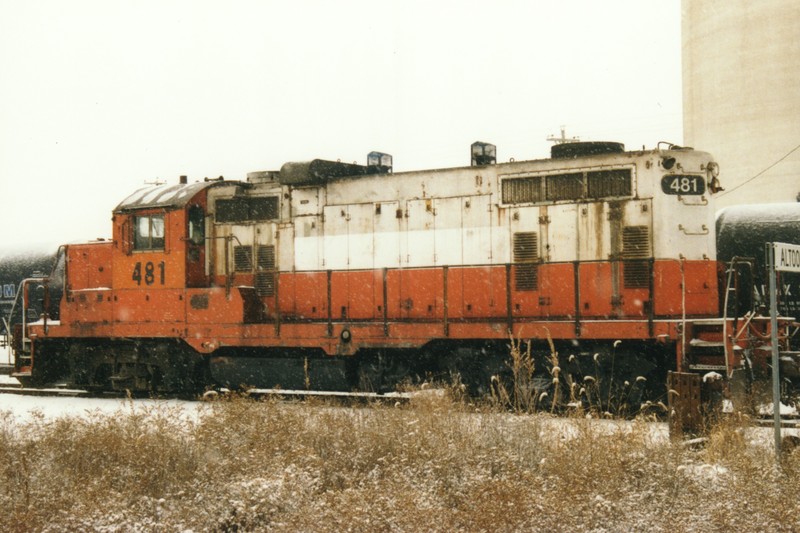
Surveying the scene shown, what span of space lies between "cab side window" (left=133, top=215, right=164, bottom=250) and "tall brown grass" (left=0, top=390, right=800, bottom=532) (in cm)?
572

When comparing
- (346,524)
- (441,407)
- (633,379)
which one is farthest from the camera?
(633,379)

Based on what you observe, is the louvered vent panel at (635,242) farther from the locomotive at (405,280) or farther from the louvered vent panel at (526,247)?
the louvered vent panel at (526,247)

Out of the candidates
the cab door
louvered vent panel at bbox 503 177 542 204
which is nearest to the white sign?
louvered vent panel at bbox 503 177 542 204

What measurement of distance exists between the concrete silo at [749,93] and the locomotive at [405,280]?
28.5 m

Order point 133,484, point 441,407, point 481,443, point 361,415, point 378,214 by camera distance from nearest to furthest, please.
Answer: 1. point 133,484
2. point 481,443
3. point 441,407
4. point 361,415
5. point 378,214

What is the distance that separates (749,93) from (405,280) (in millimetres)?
31122

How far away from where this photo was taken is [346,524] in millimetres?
5426

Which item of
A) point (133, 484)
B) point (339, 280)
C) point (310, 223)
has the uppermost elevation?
A: point (310, 223)

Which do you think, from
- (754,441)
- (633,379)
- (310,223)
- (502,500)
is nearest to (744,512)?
(502,500)

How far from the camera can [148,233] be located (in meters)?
14.0

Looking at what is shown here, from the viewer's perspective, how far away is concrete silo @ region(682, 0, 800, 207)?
36969 mm

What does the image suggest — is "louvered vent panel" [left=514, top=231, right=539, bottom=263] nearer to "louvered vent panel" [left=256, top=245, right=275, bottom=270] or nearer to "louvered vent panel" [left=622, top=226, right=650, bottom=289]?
"louvered vent panel" [left=622, top=226, right=650, bottom=289]

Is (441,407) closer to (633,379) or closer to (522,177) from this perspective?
(633,379)

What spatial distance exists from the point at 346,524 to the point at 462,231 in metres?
7.24
